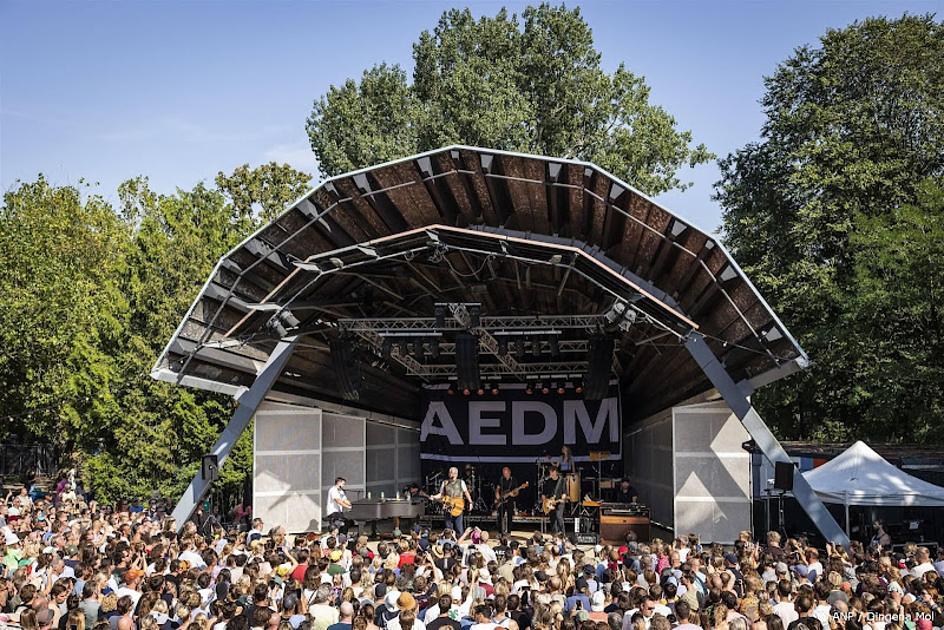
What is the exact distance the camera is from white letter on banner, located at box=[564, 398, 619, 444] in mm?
25375

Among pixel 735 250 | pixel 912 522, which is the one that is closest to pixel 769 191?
pixel 735 250

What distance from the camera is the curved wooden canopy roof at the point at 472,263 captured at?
51.6ft

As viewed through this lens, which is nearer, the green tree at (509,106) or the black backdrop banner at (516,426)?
the black backdrop banner at (516,426)

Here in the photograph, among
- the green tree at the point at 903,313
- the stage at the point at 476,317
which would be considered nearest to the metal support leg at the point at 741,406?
the stage at the point at 476,317

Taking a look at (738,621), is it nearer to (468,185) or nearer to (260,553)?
(260,553)

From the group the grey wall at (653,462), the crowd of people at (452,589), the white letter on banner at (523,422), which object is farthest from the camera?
the white letter on banner at (523,422)

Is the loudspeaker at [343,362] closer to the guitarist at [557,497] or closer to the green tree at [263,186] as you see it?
the guitarist at [557,497]

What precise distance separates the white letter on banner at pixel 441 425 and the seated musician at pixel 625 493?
4.63m

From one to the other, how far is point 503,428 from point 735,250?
12641 millimetres

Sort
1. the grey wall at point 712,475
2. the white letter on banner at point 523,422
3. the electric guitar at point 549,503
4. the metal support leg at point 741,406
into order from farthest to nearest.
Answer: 1. the white letter on banner at point 523,422
2. the electric guitar at point 549,503
3. the grey wall at point 712,475
4. the metal support leg at point 741,406

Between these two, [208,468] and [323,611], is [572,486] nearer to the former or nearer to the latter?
[208,468]

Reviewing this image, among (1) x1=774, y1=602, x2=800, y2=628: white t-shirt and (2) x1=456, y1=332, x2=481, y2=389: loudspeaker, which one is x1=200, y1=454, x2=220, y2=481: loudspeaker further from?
(1) x1=774, y1=602, x2=800, y2=628: white t-shirt

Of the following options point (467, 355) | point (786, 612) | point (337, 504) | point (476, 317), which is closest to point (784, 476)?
point (476, 317)

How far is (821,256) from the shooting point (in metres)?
33.2
